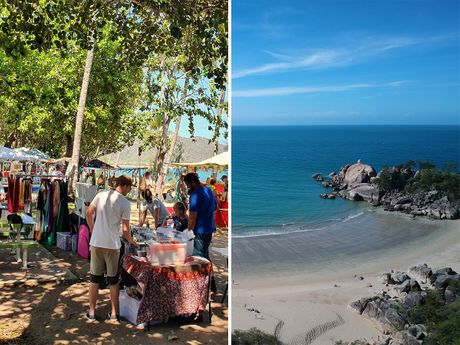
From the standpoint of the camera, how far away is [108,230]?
4973mm

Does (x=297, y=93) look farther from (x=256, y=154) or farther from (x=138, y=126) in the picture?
(x=138, y=126)

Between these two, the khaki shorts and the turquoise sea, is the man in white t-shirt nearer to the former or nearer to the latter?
the khaki shorts

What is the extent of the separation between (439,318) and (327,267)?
0.51 meters

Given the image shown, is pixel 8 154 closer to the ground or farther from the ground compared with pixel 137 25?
closer to the ground

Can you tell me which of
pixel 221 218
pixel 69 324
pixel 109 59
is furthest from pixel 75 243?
pixel 109 59

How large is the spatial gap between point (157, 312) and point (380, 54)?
3431 mm

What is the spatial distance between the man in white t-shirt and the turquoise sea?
279 cm

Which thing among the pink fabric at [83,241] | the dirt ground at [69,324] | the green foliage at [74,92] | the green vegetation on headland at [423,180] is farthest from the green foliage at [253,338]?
the green foliage at [74,92]

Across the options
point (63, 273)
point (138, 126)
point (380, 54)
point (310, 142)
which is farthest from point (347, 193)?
point (138, 126)

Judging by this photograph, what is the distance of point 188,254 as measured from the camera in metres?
5.26

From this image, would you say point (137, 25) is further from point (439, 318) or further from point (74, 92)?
point (74, 92)

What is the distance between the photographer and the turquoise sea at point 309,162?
2.34 meters

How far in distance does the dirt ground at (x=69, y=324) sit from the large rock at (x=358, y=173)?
291 centimetres

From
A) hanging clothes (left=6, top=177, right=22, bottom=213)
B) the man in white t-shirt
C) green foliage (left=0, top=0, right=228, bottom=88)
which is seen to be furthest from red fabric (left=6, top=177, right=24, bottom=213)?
the man in white t-shirt
